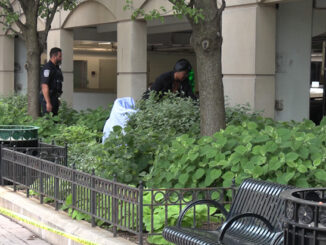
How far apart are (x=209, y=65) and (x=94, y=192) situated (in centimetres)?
224

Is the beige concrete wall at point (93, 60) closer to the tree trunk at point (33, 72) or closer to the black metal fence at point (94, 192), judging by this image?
the tree trunk at point (33, 72)

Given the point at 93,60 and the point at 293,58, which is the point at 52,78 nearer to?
the point at 293,58

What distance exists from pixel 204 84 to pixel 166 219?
2467 millimetres

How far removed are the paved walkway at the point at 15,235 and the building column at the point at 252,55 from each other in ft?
14.0

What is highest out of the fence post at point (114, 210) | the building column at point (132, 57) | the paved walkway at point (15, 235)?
the building column at point (132, 57)

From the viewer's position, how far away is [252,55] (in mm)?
9656

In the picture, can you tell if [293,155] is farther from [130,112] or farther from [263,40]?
[263,40]

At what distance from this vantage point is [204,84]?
24.6 ft

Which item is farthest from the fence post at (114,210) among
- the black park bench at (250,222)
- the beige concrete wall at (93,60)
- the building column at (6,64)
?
the beige concrete wall at (93,60)

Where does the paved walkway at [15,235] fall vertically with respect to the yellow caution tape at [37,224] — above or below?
below

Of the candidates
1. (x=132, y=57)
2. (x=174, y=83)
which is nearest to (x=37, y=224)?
(x=174, y=83)

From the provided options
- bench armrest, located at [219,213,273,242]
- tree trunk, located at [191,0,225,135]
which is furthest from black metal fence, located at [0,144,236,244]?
tree trunk, located at [191,0,225,135]

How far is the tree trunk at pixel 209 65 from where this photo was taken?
730cm

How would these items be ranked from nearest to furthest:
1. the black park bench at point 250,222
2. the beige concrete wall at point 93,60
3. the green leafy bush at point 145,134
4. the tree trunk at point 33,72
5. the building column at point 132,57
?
1. the black park bench at point 250,222
2. the green leafy bush at point 145,134
3. the tree trunk at point 33,72
4. the building column at point 132,57
5. the beige concrete wall at point 93,60
